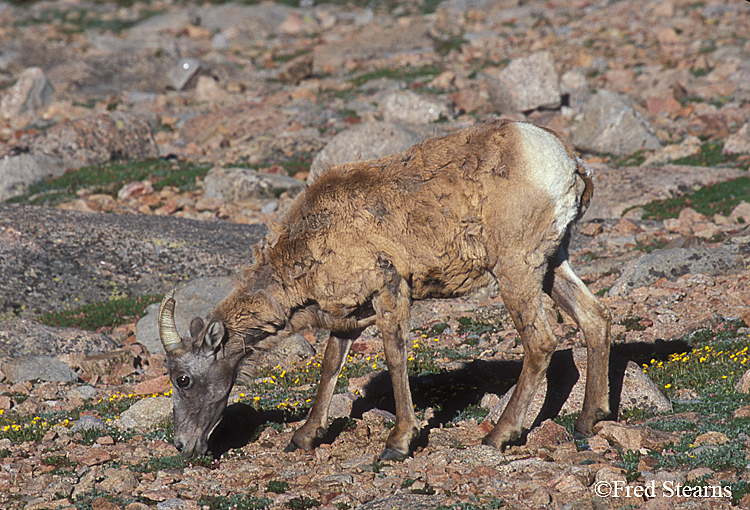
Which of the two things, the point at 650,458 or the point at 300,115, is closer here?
the point at 650,458

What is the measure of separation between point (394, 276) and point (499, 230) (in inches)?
44.6

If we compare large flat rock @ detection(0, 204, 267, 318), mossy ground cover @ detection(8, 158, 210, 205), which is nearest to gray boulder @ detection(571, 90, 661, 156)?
large flat rock @ detection(0, 204, 267, 318)

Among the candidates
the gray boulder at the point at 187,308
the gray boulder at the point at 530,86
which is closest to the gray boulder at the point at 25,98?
the gray boulder at the point at 530,86

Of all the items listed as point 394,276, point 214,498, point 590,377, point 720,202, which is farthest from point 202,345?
point 720,202

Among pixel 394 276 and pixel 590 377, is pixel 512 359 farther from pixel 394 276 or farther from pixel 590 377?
pixel 394 276

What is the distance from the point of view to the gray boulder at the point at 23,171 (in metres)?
24.5

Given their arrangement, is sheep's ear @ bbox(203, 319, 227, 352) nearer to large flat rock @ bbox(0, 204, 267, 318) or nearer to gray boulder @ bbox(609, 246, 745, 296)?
gray boulder @ bbox(609, 246, 745, 296)

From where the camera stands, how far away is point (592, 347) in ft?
26.7

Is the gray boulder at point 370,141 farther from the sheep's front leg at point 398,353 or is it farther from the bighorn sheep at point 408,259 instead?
the sheep's front leg at point 398,353

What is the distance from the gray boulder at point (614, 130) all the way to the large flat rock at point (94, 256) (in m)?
12.0

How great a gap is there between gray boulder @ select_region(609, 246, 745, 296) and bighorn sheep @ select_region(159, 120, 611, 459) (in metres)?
5.40

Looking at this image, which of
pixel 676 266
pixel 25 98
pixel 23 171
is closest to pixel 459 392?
pixel 676 266

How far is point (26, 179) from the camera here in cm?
2497

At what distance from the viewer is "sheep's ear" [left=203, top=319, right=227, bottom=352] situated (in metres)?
7.82
